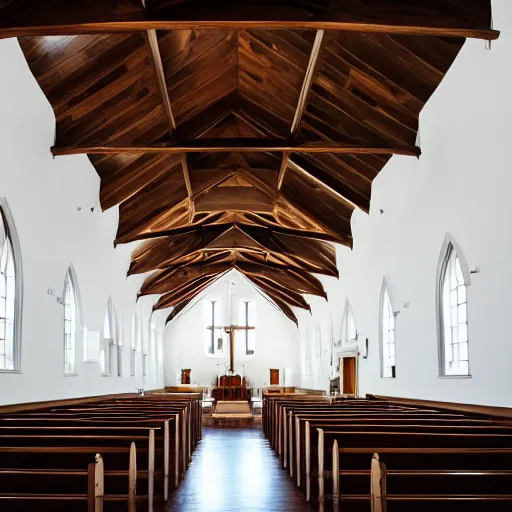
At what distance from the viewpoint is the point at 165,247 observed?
52.9ft

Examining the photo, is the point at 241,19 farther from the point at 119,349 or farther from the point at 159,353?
the point at 159,353

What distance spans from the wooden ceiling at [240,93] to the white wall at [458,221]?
1.20 feet

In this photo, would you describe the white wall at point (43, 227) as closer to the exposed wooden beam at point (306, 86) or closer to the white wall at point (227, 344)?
the exposed wooden beam at point (306, 86)

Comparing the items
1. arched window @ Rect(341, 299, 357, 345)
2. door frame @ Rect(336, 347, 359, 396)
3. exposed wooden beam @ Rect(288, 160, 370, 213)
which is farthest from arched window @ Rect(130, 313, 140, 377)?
exposed wooden beam @ Rect(288, 160, 370, 213)

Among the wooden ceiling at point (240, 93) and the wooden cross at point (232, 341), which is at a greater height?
the wooden ceiling at point (240, 93)

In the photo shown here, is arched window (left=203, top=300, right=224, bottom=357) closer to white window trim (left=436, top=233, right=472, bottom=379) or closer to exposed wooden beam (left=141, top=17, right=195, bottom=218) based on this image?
exposed wooden beam (left=141, top=17, right=195, bottom=218)

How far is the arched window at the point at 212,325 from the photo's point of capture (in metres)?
25.6

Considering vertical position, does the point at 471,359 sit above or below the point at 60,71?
below

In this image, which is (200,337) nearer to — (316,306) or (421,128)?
(316,306)

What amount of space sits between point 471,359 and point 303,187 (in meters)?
5.13

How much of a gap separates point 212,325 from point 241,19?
19.6m

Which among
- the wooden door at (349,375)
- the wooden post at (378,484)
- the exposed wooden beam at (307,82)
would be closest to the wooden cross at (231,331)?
the wooden door at (349,375)

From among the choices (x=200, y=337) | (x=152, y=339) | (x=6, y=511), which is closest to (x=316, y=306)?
(x=152, y=339)

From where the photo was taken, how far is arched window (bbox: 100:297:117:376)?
45.1 feet
